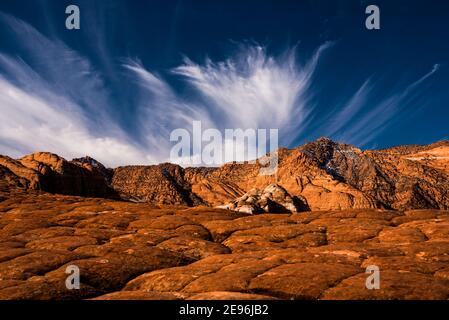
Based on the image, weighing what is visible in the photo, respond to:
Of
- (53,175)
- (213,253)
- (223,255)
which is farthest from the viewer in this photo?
(53,175)

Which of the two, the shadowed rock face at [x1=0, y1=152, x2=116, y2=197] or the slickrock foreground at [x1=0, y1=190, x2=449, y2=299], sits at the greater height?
the shadowed rock face at [x1=0, y1=152, x2=116, y2=197]

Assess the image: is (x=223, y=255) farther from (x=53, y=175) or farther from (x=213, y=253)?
(x=53, y=175)

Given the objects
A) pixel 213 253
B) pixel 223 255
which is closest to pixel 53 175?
pixel 213 253

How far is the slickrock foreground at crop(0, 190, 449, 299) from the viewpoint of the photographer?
87.1 ft

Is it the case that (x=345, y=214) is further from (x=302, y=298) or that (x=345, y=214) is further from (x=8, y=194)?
(x=8, y=194)

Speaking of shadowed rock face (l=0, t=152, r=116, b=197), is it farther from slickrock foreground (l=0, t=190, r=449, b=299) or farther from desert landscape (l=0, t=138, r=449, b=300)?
slickrock foreground (l=0, t=190, r=449, b=299)

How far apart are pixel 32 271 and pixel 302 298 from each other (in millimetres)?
23181

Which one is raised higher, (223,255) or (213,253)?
(223,255)

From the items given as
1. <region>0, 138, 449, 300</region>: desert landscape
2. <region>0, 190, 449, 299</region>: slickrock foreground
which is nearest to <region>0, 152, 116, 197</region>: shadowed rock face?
<region>0, 138, 449, 300</region>: desert landscape

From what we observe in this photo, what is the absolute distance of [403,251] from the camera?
39906mm

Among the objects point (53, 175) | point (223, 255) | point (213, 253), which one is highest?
point (53, 175)

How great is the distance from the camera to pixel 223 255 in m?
42.0

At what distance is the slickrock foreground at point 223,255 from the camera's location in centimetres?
2656
